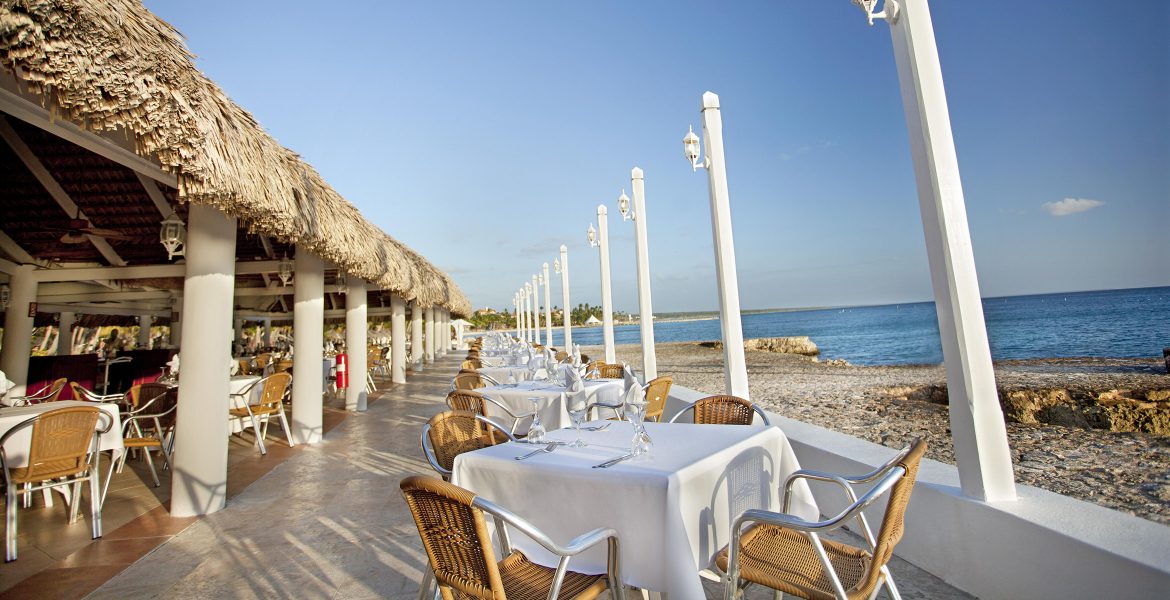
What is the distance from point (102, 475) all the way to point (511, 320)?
61.0m

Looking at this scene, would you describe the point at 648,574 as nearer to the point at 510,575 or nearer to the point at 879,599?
the point at 510,575

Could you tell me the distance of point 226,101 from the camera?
3568 millimetres

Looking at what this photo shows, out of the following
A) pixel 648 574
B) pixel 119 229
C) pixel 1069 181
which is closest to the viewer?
pixel 648 574

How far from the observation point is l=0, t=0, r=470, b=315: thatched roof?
2.23m

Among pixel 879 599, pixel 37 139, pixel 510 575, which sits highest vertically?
pixel 37 139

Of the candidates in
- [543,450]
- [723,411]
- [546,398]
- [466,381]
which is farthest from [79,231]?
[723,411]

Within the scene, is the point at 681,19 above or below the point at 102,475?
above

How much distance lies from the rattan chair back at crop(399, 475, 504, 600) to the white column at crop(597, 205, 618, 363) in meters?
6.40

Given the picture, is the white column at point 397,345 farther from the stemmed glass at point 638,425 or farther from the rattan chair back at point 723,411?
the stemmed glass at point 638,425

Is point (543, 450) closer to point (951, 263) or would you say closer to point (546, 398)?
point (951, 263)

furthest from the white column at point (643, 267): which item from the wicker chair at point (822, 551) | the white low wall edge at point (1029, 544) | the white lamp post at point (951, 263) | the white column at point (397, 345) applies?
the white column at point (397, 345)

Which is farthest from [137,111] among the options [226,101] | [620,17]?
[620,17]

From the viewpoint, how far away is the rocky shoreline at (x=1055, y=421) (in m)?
3.49

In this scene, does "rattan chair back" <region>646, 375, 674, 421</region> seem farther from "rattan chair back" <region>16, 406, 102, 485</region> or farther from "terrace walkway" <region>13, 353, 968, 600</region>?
"rattan chair back" <region>16, 406, 102, 485</region>
